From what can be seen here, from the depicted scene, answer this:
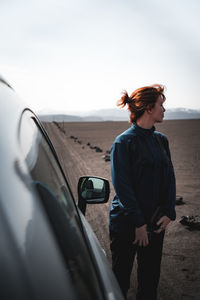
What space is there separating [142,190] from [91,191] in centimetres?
47

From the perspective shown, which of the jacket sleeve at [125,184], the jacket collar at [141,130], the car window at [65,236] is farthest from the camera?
the jacket collar at [141,130]

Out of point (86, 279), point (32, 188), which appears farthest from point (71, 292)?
point (32, 188)

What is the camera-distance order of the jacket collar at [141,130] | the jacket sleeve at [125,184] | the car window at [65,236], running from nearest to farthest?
the car window at [65,236], the jacket sleeve at [125,184], the jacket collar at [141,130]

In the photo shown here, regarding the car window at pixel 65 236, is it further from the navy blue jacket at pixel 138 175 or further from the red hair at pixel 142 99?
the red hair at pixel 142 99

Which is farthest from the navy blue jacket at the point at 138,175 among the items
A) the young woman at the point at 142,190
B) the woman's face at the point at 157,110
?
the woman's face at the point at 157,110

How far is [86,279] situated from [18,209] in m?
0.39

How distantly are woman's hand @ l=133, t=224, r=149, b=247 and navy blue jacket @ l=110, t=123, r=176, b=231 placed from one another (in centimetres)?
6

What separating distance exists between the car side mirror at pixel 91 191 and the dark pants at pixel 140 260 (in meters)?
0.34

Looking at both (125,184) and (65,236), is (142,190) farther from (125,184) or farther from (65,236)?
(65,236)

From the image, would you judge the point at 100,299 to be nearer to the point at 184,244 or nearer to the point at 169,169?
the point at 169,169

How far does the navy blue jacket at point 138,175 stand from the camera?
190cm

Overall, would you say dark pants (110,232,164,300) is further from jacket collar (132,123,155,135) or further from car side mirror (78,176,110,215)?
jacket collar (132,123,155,135)

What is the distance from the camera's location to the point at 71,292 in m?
0.66

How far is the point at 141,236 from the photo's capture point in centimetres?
197
